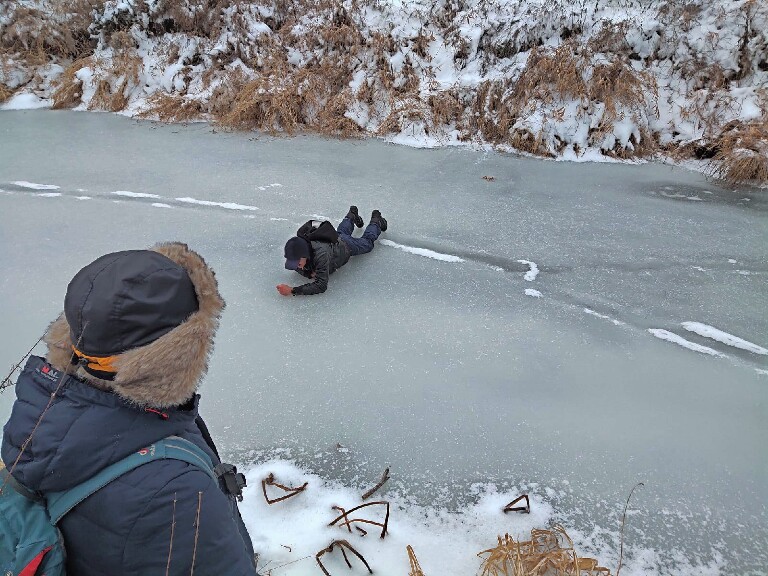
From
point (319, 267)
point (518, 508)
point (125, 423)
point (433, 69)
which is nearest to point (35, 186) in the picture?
point (319, 267)

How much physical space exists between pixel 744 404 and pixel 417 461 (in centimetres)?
139

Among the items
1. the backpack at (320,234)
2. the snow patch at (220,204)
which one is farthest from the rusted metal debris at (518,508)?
the snow patch at (220,204)

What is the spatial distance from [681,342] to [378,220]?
1.86 metres

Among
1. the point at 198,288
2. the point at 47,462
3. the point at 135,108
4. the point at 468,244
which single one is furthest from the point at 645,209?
the point at 135,108

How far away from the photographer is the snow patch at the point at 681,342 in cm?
244

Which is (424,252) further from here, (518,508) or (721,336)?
(518,508)

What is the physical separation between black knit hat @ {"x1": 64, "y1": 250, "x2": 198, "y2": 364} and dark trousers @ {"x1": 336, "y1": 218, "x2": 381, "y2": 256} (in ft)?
7.33

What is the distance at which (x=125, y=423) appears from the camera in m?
0.94

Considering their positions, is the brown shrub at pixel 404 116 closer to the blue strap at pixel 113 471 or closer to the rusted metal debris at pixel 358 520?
the rusted metal debris at pixel 358 520

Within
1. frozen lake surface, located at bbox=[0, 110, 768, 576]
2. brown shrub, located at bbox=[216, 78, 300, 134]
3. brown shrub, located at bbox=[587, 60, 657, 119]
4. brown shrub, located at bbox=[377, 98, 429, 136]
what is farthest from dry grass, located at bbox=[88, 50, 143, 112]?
brown shrub, located at bbox=[587, 60, 657, 119]

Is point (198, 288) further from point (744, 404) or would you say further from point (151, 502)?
point (744, 404)

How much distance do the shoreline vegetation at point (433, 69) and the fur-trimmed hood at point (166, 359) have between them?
13.7 ft

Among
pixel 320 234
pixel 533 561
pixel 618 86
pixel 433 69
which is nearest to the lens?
pixel 533 561

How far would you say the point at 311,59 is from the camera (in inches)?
234
